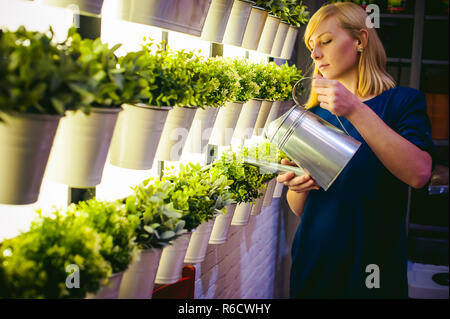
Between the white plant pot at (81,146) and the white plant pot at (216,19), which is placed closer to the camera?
the white plant pot at (81,146)

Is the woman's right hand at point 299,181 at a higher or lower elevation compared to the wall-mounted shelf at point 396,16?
lower

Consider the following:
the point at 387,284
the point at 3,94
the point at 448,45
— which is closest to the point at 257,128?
the point at 387,284

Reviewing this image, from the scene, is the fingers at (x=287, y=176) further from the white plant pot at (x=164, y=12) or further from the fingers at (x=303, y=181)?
the white plant pot at (x=164, y=12)

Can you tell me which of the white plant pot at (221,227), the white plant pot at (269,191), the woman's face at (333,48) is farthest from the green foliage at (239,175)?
the woman's face at (333,48)

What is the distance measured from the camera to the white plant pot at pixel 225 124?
69.2 inches

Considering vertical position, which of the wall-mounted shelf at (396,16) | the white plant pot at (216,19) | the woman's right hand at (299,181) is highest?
the wall-mounted shelf at (396,16)

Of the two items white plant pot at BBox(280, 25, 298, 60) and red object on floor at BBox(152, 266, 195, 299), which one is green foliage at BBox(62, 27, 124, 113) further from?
white plant pot at BBox(280, 25, 298, 60)

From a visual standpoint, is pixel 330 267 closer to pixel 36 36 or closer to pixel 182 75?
pixel 182 75

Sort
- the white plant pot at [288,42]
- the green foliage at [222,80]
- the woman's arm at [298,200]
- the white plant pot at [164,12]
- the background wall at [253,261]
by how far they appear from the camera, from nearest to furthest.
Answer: the white plant pot at [164,12] → the green foliage at [222,80] → the woman's arm at [298,200] → the white plant pot at [288,42] → the background wall at [253,261]

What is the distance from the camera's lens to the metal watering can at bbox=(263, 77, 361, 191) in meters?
1.36

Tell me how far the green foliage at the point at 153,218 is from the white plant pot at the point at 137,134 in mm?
97

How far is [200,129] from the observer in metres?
1.53

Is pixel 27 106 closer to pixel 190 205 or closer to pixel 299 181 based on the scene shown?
pixel 190 205

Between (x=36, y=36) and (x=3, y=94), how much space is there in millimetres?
168
